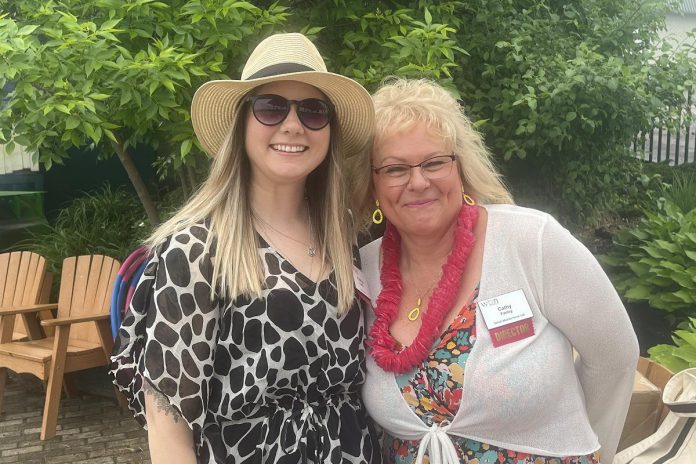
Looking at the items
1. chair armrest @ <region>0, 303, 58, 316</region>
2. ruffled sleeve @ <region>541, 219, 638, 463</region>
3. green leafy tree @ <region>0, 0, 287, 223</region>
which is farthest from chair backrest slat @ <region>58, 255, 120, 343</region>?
ruffled sleeve @ <region>541, 219, 638, 463</region>

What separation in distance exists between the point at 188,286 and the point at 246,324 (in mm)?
183

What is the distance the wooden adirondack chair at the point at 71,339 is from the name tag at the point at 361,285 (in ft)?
10.8

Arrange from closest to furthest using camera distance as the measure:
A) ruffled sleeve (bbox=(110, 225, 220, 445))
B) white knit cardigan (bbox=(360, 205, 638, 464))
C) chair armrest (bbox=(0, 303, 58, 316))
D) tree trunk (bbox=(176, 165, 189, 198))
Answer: ruffled sleeve (bbox=(110, 225, 220, 445))
white knit cardigan (bbox=(360, 205, 638, 464))
tree trunk (bbox=(176, 165, 189, 198))
chair armrest (bbox=(0, 303, 58, 316))

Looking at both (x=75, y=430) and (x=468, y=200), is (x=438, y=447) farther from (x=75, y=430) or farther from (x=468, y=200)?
(x=75, y=430)

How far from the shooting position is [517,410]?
1859 mm

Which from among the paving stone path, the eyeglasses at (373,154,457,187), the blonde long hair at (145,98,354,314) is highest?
the eyeglasses at (373,154,457,187)

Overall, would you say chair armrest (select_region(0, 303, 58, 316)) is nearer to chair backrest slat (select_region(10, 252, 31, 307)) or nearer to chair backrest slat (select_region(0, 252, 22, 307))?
chair backrest slat (select_region(10, 252, 31, 307))

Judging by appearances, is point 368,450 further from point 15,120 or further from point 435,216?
point 15,120

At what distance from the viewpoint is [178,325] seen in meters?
1.76

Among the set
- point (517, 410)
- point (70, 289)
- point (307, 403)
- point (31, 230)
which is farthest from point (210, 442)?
point (31, 230)

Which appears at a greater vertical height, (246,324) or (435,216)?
(435,216)

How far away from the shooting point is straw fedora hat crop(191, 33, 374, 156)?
1.99 metres

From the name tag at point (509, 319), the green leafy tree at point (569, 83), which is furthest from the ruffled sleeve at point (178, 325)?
the green leafy tree at point (569, 83)

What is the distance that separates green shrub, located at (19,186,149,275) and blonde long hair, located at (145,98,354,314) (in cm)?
434
